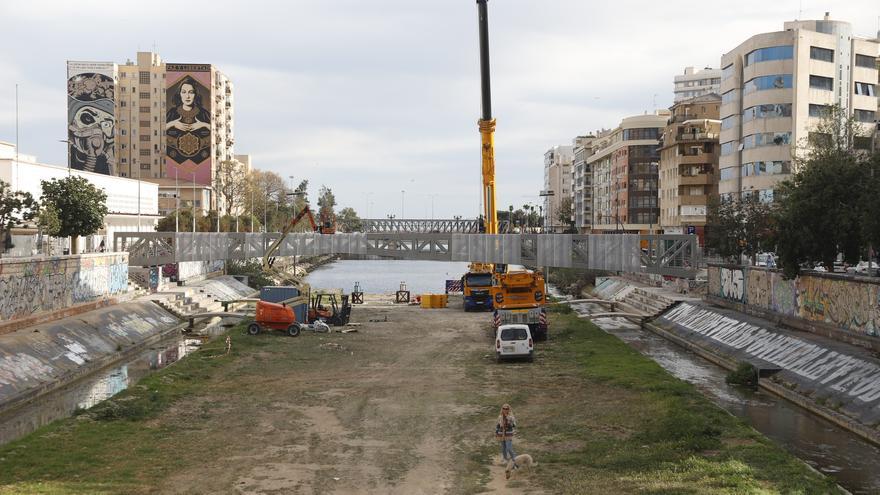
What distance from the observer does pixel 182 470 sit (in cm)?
2586

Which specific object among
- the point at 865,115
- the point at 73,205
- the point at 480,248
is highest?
the point at 865,115

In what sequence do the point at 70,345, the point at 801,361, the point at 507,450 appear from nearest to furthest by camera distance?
the point at 507,450, the point at 801,361, the point at 70,345

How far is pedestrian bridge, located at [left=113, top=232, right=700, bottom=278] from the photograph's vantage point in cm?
6038

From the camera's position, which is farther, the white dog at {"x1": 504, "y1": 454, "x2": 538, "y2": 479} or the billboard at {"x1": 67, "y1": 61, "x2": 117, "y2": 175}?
the billboard at {"x1": 67, "y1": 61, "x2": 117, "y2": 175}

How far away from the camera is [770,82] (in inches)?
3196

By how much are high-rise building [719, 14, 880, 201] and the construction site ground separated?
41.8 metres

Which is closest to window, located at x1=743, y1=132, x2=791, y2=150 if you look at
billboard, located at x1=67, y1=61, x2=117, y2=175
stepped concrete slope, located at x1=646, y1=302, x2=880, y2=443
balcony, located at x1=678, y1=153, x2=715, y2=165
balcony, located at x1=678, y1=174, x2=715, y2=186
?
balcony, located at x1=678, y1=174, x2=715, y2=186

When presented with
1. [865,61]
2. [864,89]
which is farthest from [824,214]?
[865,61]

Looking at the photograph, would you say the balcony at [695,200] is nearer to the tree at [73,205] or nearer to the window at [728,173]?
the window at [728,173]

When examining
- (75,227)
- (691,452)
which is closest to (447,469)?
(691,452)

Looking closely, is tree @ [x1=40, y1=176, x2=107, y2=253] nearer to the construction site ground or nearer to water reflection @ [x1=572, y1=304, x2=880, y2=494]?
the construction site ground

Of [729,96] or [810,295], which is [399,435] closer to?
[810,295]

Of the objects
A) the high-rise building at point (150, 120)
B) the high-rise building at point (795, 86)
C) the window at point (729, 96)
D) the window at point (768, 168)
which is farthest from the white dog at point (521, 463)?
the high-rise building at point (150, 120)

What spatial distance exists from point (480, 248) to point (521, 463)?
52760mm
